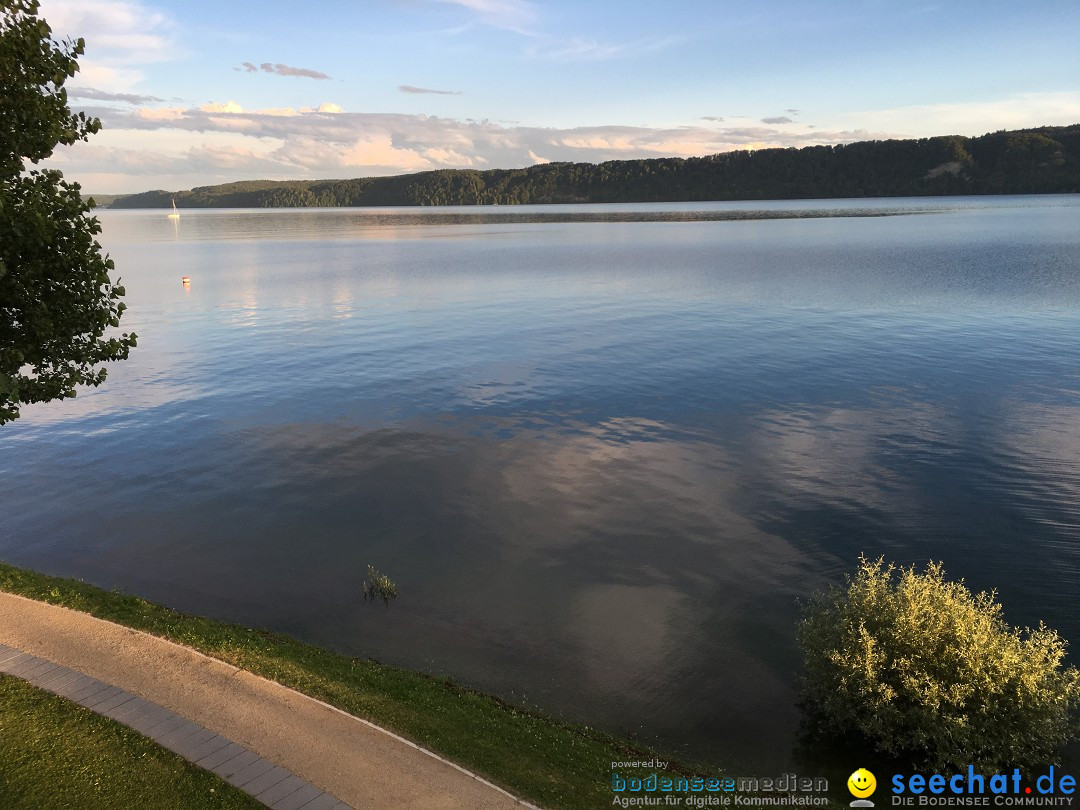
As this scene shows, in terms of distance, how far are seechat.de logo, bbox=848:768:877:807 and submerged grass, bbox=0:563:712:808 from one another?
287 cm

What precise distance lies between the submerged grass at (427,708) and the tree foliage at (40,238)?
630 cm

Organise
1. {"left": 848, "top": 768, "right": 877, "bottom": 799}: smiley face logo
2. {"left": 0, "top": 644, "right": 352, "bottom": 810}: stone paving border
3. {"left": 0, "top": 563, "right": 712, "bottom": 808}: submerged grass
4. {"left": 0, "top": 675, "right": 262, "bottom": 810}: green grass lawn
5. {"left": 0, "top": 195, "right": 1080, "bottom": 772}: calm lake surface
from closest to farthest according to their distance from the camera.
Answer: {"left": 0, "top": 675, "right": 262, "bottom": 810}: green grass lawn
{"left": 0, "top": 644, "right": 352, "bottom": 810}: stone paving border
{"left": 0, "top": 563, "right": 712, "bottom": 808}: submerged grass
{"left": 848, "top": 768, "right": 877, "bottom": 799}: smiley face logo
{"left": 0, "top": 195, "right": 1080, "bottom": 772}: calm lake surface

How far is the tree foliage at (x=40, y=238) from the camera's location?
12.8m

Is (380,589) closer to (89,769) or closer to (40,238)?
(89,769)

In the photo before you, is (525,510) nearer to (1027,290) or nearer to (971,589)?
(971,589)

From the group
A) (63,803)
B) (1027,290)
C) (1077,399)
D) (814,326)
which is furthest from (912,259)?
(63,803)

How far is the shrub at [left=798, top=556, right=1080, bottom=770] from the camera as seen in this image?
14.1m

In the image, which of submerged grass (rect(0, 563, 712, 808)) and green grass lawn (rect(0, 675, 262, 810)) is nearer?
green grass lawn (rect(0, 675, 262, 810))

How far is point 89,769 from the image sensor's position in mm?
11523

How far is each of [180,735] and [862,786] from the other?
13174 mm

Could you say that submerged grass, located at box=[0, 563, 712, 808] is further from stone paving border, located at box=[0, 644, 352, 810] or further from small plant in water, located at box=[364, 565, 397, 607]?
small plant in water, located at box=[364, 565, 397, 607]

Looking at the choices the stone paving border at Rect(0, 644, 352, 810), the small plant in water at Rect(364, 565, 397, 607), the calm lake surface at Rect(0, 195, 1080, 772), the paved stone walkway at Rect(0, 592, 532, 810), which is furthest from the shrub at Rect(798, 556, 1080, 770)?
the small plant in water at Rect(364, 565, 397, 607)

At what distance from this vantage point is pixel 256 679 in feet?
47.9

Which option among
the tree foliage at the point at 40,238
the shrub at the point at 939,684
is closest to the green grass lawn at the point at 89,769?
the tree foliage at the point at 40,238
